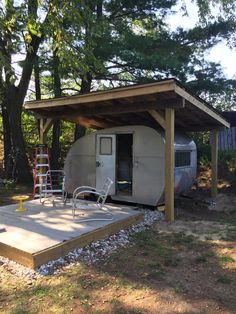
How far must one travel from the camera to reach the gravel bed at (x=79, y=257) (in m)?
4.18

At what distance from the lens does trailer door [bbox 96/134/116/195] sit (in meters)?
8.83

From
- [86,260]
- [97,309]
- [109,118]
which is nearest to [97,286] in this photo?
[97,309]

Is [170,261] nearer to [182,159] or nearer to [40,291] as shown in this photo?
[40,291]

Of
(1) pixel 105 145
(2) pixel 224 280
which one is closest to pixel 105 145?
(1) pixel 105 145

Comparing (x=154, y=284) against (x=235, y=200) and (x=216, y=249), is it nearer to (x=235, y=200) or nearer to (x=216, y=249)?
(x=216, y=249)

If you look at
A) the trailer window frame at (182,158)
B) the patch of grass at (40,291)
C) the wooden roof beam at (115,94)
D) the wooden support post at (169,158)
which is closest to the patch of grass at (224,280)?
the patch of grass at (40,291)

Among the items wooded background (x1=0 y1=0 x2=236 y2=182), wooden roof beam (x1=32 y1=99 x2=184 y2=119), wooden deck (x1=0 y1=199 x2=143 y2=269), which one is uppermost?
wooded background (x1=0 y1=0 x2=236 y2=182)

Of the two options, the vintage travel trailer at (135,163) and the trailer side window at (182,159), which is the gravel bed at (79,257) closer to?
the vintage travel trailer at (135,163)

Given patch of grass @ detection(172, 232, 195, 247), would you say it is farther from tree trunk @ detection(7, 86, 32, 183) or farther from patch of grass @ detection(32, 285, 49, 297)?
tree trunk @ detection(7, 86, 32, 183)

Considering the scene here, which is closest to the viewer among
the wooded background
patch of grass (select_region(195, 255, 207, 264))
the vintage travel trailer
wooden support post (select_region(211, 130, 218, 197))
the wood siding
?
patch of grass (select_region(195, 255, 207, 264))

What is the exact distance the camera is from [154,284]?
3.88 m

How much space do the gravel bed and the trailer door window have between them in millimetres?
3001

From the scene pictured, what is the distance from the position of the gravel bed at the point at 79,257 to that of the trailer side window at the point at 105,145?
3001 millimetres

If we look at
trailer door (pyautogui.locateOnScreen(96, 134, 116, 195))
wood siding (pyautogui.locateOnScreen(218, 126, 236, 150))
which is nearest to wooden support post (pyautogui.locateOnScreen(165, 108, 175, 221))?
trailer door (pyautogui.locateOnScreen(96, 134, 116, 195))
